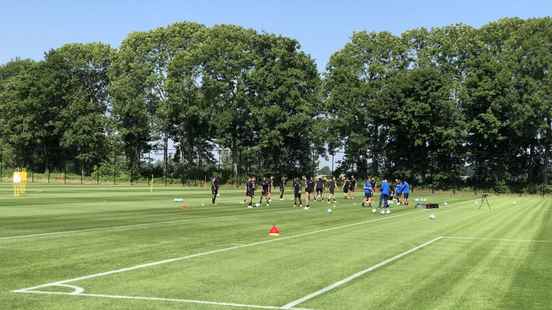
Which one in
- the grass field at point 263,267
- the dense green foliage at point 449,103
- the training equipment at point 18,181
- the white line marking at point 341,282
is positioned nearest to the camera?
the white line marking at point 341,282

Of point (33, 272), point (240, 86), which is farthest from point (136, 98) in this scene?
point (33, 272)

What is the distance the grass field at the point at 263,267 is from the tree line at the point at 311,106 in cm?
6176

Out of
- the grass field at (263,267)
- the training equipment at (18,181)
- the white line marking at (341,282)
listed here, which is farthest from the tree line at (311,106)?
the white line marking at (341,282)

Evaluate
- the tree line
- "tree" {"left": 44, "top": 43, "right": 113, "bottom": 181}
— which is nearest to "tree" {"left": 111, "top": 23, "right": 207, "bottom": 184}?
the tree line

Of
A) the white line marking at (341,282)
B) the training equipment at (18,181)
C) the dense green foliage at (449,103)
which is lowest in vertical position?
the white line marking at (341,282)

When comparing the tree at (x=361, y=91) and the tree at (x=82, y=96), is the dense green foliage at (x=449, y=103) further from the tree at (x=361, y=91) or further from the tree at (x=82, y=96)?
the tree at (x=82, y=96)

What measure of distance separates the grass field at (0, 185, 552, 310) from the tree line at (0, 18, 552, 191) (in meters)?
61.8

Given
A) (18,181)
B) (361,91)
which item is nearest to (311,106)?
(361,91)

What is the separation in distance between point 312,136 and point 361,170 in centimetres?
994

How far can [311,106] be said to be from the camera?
87.8 metres

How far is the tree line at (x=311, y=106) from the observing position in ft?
274

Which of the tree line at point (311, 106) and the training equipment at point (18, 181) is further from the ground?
the tree line at point (311, 106)

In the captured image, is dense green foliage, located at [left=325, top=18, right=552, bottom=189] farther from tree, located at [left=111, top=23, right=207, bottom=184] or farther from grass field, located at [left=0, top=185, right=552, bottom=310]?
grass field, located at [left=0, top=185, right=552, bottom=310]

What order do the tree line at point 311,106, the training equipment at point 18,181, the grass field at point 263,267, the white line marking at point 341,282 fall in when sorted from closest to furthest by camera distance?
1. the white line marking at point 341,282
2. the grass field at point 263,267
3. the training equipment at point 18,181
4. the tree line at point 311,106
